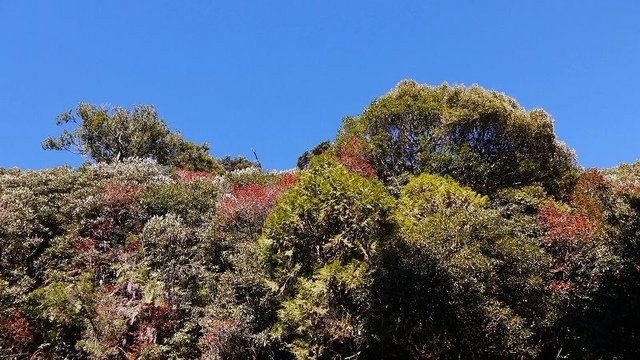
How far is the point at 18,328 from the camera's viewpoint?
16.4 metres

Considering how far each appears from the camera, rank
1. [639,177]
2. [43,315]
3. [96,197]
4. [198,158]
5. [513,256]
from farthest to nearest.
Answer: [198,158] → [639,177] → [96,197] → [43,315] → [513,256]

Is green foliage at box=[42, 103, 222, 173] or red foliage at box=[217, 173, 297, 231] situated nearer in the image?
red foliage at box=[217, 173, 297, 231]

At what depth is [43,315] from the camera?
17.0m

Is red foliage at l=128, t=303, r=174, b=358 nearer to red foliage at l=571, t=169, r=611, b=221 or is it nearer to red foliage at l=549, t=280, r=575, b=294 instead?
red foliage at l=549, t=280, r=575, b=294

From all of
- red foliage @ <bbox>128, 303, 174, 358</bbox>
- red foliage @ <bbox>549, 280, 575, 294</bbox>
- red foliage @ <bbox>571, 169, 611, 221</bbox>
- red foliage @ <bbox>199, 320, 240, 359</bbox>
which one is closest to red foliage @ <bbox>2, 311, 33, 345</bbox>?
red foliage @ <bbox>128, 303, 174, 358</bbox>

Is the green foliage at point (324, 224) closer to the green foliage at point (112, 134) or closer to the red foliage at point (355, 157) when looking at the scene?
the red foliage at point (355, 157)

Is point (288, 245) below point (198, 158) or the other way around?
below

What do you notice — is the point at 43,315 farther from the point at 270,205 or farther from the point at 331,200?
the point at 331,200

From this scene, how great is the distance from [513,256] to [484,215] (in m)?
1.43

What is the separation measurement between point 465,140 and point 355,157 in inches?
204

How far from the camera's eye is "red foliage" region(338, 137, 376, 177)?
2330 cm

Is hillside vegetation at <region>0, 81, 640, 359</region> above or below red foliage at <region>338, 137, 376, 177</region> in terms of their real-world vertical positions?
below

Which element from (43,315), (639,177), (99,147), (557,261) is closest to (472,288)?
(557,261)

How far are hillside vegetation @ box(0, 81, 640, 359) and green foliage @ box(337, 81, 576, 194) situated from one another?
3.4 inches
